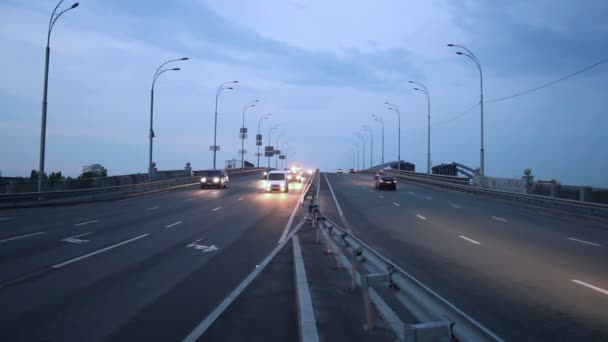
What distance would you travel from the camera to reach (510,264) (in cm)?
1265

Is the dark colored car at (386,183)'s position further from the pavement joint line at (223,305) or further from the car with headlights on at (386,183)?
the pavement joint line at (223,305)

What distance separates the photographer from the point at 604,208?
79.2 feet

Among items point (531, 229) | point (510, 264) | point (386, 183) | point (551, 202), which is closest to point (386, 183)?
point (386, 183)

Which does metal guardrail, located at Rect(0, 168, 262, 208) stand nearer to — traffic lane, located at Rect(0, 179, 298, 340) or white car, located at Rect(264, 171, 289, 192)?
white car, located at Rect(264, 171, 289, 192)

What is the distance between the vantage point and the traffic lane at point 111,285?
6.93 meters

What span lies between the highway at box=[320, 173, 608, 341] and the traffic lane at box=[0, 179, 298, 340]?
428 cm

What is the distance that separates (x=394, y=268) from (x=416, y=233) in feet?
45.1

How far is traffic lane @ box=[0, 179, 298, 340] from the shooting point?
693cm

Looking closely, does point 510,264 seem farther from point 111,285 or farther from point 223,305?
point 111,285

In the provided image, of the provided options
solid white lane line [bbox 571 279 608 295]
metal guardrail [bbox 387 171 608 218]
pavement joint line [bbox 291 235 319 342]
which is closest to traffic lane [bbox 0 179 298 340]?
pavement joint line [bbox 291 235 319 342]

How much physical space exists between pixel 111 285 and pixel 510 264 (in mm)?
9088

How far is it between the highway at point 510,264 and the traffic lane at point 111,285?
428 cm

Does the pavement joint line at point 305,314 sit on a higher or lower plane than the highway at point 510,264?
higher

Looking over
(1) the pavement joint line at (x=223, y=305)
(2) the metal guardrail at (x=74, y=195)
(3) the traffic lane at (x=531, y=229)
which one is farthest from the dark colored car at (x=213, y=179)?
(1) the pavement joint line at (x=223, y=305)
